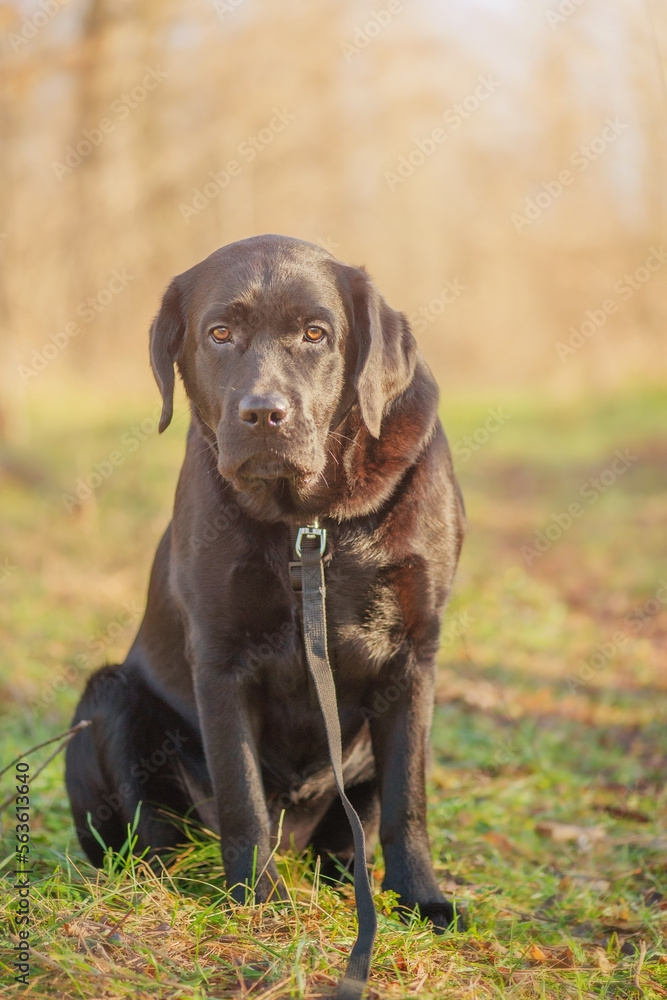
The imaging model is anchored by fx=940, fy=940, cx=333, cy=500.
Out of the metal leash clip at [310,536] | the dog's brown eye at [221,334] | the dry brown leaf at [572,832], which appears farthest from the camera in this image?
the dry brown leaf at [572,832]

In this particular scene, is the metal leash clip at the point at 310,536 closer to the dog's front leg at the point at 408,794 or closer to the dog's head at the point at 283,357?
the dog's head at the point at 283,357

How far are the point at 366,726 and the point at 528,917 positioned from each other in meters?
0.70

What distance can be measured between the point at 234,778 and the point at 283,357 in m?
1.13

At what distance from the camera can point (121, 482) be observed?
8.55 m

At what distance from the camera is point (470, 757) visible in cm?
420

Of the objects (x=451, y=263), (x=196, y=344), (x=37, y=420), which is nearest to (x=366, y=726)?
(x=196, y=344)

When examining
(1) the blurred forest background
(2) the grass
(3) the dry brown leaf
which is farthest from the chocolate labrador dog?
(1) the blurred forest background

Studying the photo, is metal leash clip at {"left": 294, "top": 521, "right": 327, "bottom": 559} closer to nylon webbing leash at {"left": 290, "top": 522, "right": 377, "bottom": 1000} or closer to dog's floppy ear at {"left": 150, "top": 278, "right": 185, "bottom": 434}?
nylon webbing leash at {"left": 290, "top": 522, "right": 377, "bottom": 1000}

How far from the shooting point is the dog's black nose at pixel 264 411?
234 cm

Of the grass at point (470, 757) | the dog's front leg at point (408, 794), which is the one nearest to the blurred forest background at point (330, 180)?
the grass at point (470, 757)

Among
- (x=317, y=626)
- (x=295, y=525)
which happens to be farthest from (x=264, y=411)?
(x=317, y=626)

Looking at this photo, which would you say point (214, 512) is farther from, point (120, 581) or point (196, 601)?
point (120, 581)

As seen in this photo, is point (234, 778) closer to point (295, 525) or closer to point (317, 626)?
point (317, 626)

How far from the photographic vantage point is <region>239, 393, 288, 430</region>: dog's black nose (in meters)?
2.34
